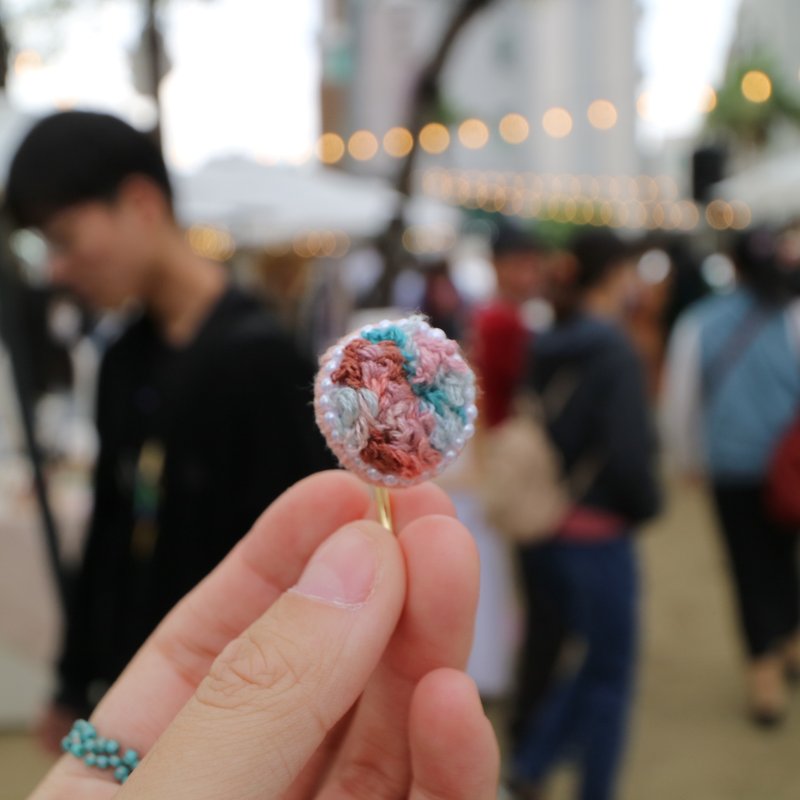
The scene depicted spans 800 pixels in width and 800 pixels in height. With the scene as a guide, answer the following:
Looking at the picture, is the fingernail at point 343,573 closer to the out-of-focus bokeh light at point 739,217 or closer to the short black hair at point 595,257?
the short black hair at point 595,257

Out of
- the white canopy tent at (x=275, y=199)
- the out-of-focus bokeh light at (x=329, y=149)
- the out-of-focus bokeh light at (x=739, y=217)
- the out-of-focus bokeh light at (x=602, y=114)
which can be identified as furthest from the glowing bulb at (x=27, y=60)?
the out-of-focus bokeh light at (x=602, y=114)

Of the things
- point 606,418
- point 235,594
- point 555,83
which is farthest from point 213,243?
point 555,83

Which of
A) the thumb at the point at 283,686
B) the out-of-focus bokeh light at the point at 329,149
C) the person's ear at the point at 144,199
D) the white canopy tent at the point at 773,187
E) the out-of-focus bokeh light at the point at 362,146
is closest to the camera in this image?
the thumb at the point at 283,686

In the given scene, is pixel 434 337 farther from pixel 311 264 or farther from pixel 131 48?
pixel 311 264

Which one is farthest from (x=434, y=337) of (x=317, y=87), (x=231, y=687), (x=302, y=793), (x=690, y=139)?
(x=690, y=139)

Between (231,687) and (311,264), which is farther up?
(231,687)

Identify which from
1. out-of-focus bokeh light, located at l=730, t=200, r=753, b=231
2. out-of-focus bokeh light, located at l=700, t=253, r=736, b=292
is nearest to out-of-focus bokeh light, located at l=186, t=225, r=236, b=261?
out-of-focus bokeh light, located at l=700, t=253, r=736, b=292

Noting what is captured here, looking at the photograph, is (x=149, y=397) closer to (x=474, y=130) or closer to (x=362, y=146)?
(x=362, y=146)

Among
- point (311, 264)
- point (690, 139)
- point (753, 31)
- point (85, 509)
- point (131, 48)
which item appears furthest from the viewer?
point (690, 139)
